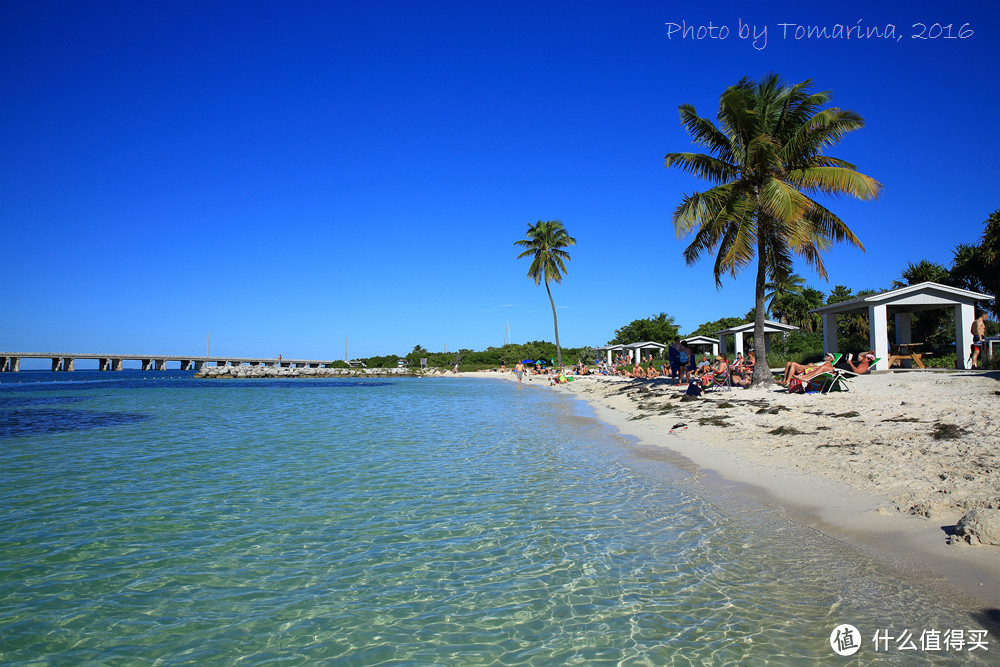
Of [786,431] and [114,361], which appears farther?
[114,361]

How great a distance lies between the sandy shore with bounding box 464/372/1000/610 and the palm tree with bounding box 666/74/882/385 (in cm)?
434

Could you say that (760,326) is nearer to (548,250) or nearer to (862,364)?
(862,364)

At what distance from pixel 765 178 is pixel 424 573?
15921mm

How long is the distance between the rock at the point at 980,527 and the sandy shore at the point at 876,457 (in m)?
0.09

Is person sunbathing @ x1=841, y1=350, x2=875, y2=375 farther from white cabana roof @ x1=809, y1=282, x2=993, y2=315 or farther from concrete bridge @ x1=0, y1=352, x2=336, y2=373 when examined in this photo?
concrete bridge @ x1=0, y1=352, x2=336, y2=373

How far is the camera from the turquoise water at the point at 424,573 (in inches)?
138

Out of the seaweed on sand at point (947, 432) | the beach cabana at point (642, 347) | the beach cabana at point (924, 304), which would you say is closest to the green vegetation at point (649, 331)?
the beach cabana at point (642, 347)

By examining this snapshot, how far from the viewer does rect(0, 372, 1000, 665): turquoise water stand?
3496mm

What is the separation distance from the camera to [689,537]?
5.44m

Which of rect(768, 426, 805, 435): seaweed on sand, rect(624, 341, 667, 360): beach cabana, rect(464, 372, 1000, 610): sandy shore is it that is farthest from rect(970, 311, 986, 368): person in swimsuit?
rect(624, 341, 667, 360): beach cabana

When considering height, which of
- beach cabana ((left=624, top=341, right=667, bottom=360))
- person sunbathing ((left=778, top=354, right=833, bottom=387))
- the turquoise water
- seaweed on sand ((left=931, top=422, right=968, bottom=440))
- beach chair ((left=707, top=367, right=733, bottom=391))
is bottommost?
the turquoise water

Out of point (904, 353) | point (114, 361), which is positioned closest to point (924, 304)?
point (904, 353)

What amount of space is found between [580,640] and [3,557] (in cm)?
544

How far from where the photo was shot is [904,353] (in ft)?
64.3
